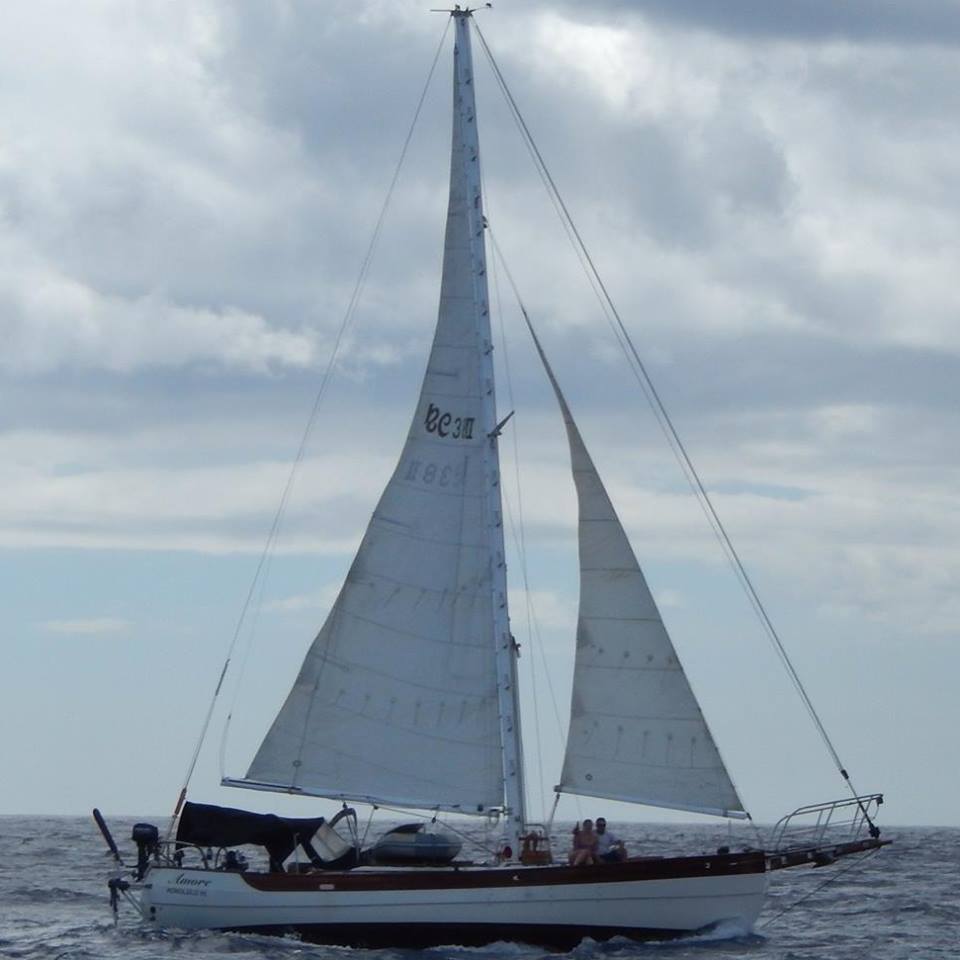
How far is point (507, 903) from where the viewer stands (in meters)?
29.7

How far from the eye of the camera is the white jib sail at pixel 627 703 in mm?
29609

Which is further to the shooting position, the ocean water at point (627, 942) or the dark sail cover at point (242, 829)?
the dark sail cover at point (242, 829)


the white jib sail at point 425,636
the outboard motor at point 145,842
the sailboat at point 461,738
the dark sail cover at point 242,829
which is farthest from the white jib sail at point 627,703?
the outboard motor at point 145,842

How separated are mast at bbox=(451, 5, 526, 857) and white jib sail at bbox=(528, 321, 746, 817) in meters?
1.13

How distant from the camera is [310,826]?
32594mm

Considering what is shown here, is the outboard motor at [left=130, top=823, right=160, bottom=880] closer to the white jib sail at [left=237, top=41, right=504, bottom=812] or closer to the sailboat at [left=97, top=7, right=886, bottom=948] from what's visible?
the sailboat at [left=97, top=7, right=886, bottom=948]

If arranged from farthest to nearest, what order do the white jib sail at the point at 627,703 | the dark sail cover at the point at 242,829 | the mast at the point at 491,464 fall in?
the dark sail cover at the point at 242,829, the mast at the point at 491,464, the white jib sail at the point at 627,703

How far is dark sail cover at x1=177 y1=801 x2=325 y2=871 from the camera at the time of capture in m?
32.5

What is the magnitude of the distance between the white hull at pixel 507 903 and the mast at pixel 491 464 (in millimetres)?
1216

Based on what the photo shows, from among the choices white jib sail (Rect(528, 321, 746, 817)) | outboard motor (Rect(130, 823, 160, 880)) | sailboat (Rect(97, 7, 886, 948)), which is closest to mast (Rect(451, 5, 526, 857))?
sailboat (Rect(97, 7, 886, 948))

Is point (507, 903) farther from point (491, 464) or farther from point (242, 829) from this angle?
point (491, 464)

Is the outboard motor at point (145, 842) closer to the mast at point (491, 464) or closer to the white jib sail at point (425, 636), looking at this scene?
the white jib sail at point (425, 636)

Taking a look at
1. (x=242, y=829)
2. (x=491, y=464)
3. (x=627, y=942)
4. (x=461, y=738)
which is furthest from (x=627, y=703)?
(x=242, y=829)

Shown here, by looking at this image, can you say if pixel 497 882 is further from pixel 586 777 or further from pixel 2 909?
pixel 2 909
